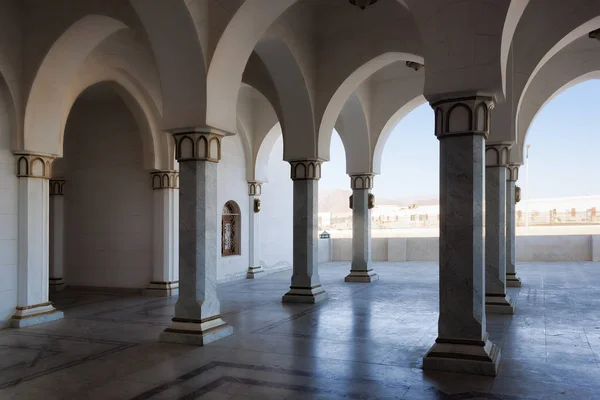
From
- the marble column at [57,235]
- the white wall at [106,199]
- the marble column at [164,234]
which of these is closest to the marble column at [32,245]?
the marble column at [164,234]

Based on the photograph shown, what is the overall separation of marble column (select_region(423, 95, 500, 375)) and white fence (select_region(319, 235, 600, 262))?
13.8 meters

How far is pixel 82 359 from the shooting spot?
231 inches

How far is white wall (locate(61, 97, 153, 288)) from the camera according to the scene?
11719mm

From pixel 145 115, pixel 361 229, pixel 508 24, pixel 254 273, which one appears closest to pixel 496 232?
pixel 508 24

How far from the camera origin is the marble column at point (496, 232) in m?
8.26

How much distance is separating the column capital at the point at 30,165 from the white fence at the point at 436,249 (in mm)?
13061

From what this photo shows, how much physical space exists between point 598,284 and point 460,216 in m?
8.58

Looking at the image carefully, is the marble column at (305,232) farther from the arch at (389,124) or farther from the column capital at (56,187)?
the column capital at (56,187)

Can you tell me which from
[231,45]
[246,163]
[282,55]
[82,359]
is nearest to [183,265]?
[82,359]

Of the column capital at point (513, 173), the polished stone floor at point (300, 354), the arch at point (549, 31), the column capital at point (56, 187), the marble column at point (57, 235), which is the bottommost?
the polished stone floor at point (300, 354)

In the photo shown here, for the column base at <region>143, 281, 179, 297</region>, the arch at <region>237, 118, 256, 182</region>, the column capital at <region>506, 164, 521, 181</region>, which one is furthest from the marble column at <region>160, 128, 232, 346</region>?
the arch at <region>237, 118, 256, 182</region>

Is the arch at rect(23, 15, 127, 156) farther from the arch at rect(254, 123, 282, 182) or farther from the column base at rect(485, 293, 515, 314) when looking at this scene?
the column base at rect(485, 293, 515, 314)

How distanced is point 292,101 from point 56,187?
21.2 feet

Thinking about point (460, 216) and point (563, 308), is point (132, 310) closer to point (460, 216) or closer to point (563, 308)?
point (460, 216)
